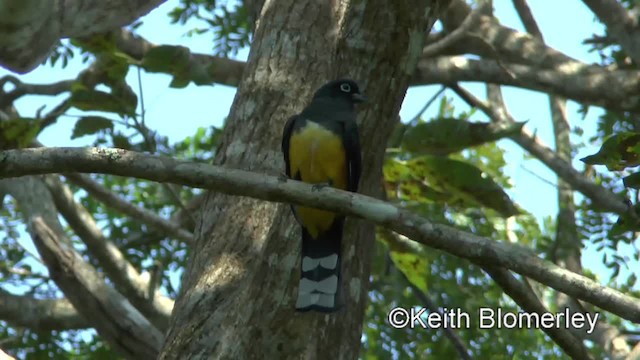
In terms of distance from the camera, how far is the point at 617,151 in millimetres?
4094

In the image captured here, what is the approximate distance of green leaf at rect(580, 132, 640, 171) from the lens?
4.07 meters

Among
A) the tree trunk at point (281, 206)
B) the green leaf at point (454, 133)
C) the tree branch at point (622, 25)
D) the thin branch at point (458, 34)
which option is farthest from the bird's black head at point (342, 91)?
the thin branch at point (458, 34)

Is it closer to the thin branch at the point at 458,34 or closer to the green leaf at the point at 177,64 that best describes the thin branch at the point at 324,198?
the green leaf at the point at 177,64

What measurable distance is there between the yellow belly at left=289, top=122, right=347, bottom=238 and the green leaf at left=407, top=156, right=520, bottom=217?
3.64 ft

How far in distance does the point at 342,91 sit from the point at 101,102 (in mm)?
2085

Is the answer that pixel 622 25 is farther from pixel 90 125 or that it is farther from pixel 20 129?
pixel 20 129

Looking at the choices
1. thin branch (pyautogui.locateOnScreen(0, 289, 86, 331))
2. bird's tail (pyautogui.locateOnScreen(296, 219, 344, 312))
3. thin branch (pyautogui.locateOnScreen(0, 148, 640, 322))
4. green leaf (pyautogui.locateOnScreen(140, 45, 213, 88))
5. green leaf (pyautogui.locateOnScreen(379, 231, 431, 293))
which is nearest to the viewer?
thin branch (pyautogui.locateOnScreen(0, 148, 640, 322))

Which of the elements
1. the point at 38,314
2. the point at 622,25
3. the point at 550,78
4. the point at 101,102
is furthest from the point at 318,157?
the point at 38,314

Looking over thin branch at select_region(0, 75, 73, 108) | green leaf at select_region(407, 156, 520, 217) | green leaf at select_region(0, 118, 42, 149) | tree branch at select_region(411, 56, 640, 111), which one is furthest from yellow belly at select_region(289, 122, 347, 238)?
thin branch at select_region(0, 75, 73, 108)

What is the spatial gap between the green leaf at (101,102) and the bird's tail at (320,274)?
7.06 ft

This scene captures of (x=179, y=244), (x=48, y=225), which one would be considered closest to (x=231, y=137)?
(x=48, y=225)

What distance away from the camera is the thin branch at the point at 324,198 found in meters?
3.66

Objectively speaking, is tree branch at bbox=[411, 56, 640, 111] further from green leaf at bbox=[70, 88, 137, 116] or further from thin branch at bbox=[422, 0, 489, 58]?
green leaf at bbox=[70, 88, 137, 116]

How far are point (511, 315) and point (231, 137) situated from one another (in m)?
3.35
